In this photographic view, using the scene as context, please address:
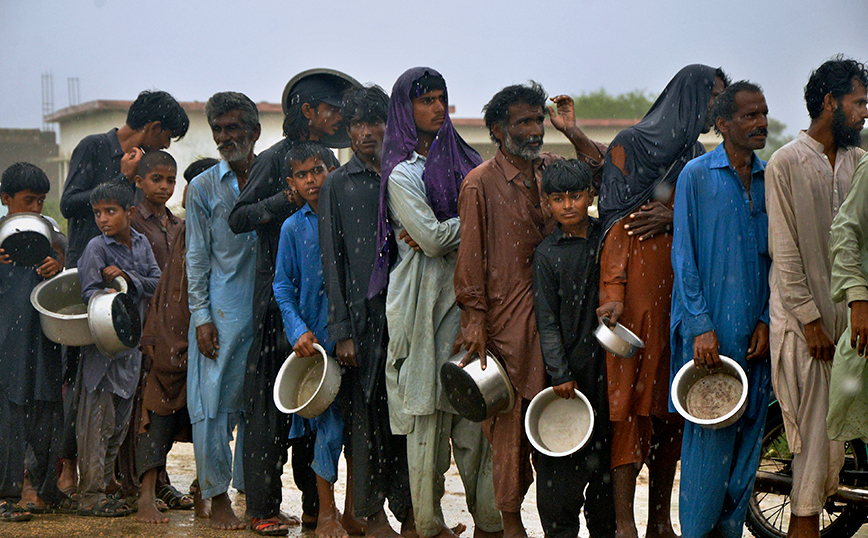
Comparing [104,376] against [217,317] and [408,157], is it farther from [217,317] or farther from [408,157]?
[408,157]

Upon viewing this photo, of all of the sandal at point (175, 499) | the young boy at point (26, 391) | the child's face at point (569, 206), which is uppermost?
the child's face at point (569, 206)

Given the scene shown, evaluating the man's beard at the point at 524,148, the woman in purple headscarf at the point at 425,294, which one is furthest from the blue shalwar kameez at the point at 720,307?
the woman in purple headscarf at the point at 425,294

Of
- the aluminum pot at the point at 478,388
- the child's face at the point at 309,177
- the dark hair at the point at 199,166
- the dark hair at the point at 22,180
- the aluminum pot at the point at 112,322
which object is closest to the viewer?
the aluminum pot at the point at 478,388

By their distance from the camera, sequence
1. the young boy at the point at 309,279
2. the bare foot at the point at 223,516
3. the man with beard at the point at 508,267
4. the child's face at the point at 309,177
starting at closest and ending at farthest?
the man with beard at the point at 508,267
the young boy at the point at 309,279
the child's face at the point at 309,177
the bare foot at the point at 223,516

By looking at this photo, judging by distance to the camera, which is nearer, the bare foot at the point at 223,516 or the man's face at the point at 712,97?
the man's face at the point at 712,97

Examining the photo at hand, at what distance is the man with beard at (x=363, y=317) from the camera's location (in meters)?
5.23

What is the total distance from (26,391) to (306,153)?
2425 millimetres

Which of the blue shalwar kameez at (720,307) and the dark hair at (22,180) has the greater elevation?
the dark hair at (22,180)

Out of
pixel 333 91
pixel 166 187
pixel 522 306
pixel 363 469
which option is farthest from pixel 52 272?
pixel 522 306

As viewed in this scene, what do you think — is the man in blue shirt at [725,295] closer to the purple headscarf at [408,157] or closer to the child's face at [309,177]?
the purple headscarf at [408,157]

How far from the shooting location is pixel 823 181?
4379mm

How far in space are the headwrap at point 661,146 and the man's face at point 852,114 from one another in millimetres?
644

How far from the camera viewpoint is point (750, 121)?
4.50 metres

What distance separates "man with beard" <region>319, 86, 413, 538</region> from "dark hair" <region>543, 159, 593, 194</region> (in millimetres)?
1113
